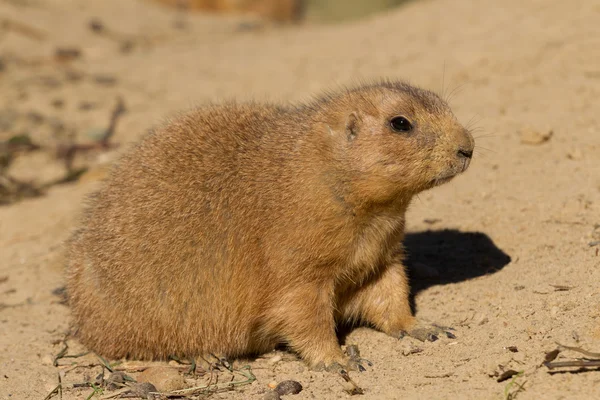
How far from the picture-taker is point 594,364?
13.2 ft

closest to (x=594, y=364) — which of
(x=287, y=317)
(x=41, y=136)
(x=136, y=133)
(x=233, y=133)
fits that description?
(x=287, y=317)

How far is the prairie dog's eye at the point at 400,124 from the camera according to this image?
4.91m

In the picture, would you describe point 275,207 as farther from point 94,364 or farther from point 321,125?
point 94,364

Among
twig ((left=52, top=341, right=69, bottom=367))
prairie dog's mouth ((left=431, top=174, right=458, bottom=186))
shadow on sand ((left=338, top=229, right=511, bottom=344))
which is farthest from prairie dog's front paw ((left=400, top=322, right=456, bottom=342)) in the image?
twig ((left=52, top=341, right=69, bottom=367))

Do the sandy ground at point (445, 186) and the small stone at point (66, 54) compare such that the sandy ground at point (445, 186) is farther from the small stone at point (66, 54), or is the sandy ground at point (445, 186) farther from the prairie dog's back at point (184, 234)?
the prairie dog's back at point (184, 234)

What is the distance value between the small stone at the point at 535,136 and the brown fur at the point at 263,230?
2.37 meters

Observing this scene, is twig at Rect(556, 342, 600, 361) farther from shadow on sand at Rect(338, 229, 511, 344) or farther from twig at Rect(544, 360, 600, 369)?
shadow on sand at Rect(338, 229, 511, 344)

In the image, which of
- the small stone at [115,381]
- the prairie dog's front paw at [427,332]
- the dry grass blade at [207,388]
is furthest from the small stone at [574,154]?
the small stone at [115,381]

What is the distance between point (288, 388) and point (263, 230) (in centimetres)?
106

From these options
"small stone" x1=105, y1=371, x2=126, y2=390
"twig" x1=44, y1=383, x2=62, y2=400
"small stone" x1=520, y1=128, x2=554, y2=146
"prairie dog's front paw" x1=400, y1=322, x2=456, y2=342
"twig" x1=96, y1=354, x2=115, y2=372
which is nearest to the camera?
"twig" x1=44, y1=383, x2=62, y2=400

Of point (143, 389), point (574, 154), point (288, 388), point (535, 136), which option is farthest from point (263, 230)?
point (535, 136)

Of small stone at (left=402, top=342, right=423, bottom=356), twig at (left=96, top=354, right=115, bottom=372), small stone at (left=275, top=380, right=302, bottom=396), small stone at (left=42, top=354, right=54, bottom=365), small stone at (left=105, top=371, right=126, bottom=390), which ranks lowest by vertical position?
small stone at (left=42, top=354, right=54, bottom=365)

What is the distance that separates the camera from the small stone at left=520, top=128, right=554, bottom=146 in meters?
7.18

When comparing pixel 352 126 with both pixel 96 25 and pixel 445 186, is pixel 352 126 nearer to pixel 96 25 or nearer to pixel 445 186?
pixel 445 186
